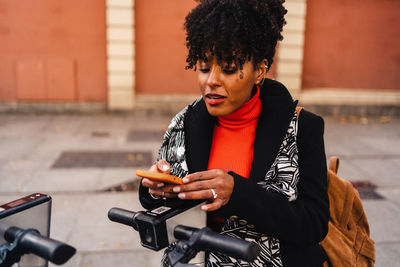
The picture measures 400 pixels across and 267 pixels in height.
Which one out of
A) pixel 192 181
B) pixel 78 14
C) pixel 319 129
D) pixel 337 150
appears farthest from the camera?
pixel 78 14

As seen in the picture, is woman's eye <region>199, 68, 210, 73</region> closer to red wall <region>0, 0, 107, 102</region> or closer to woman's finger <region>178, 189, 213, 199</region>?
woman's finger <region>178, 189, 213, 199</region>

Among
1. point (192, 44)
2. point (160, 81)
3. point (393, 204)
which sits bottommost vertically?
point (393, 204)

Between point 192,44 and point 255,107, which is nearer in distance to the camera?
point 192,44

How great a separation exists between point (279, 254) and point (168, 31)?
940cm

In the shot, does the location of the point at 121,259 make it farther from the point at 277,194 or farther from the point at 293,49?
the point at 293,49

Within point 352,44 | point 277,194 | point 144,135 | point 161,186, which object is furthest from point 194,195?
point 352,44

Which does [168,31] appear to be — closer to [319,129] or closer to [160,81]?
[160,81]

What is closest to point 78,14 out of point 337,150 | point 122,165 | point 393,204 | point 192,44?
point 122,165

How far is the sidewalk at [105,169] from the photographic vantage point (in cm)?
388

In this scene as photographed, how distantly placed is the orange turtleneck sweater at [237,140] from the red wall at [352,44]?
962 cm

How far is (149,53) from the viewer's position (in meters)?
10.6

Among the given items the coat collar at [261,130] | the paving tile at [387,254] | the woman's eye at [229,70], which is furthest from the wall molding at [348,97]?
the woman's eye at [229,70]

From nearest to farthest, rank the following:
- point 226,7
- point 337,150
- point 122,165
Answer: point 226,7 → point 122,165 → point 337,150

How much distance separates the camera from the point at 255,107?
5.91ft
